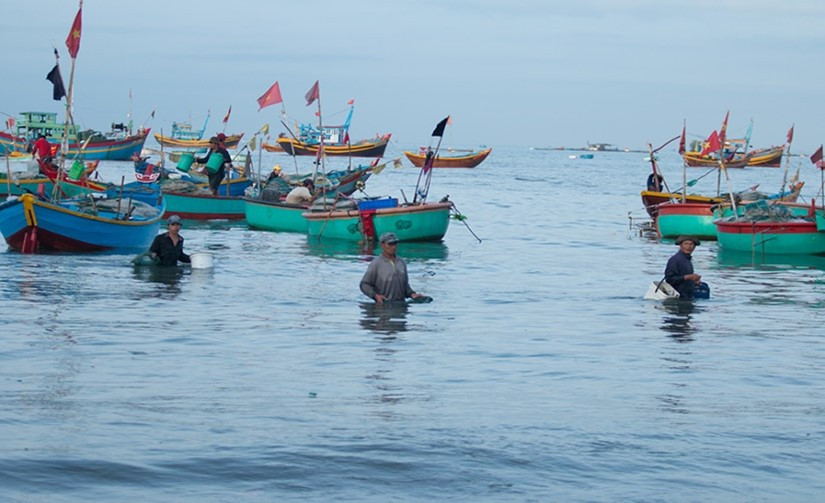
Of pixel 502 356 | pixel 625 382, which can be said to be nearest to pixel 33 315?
pixel 502 356

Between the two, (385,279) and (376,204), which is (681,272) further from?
(376,204)

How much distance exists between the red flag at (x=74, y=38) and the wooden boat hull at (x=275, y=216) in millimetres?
10364

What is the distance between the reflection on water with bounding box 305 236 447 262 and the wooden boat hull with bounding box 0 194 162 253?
178 inches

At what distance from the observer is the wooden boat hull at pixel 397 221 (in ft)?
90.6

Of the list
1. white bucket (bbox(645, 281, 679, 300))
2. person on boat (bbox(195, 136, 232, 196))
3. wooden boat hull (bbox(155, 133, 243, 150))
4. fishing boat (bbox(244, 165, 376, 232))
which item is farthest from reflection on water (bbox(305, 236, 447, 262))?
wooden boat hull (bbox(155, 133, 243, 150))

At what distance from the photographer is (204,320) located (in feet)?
48.6

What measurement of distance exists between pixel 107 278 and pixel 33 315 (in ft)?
15.7

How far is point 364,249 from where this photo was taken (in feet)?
89.6


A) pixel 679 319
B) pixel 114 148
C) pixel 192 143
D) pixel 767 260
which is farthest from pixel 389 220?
pixel 192 143

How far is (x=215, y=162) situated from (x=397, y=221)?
29.4ft

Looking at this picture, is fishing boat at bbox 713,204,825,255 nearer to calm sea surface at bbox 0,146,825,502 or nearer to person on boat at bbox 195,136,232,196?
calm sea surface at bbox 0,146,825,502

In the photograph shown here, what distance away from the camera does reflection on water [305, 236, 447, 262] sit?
85.7ft

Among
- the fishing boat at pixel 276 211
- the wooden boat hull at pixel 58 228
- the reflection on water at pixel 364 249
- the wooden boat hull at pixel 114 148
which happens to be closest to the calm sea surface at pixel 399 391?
the wooden boat hull at pixel 58 228

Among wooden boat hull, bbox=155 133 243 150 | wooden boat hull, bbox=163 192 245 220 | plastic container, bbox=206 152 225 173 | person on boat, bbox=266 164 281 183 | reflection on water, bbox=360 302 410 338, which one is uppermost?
plastic container, bbox=206 152 225 173
